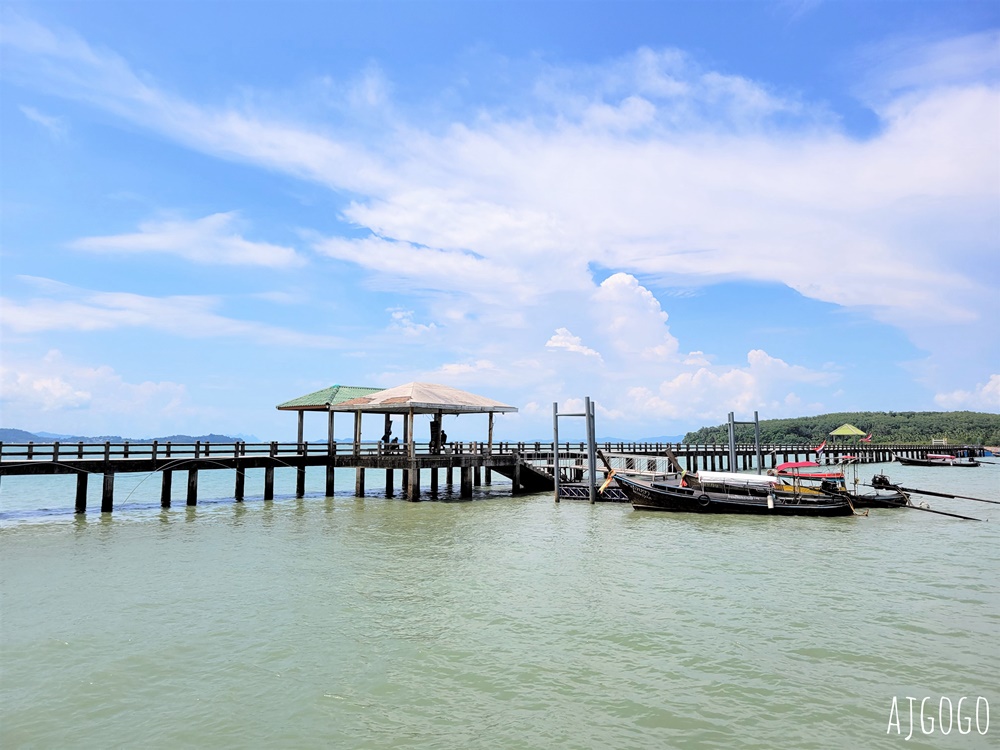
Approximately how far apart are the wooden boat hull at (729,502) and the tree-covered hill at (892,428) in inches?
3693

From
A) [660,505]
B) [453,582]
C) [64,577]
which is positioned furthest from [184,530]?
[660,505]

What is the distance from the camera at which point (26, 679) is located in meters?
9.18

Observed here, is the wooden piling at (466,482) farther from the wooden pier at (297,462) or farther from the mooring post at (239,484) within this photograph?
the mooring post at (239,484)

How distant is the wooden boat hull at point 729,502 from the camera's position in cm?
2762

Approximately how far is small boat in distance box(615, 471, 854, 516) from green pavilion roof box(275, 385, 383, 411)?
15.7m

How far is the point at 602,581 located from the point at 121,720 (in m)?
10.2

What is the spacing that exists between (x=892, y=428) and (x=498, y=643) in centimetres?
14991

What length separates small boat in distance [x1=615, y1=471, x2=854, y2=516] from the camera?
90.8 feet

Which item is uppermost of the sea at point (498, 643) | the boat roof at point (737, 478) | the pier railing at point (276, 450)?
the pier railing at point (276, 450)

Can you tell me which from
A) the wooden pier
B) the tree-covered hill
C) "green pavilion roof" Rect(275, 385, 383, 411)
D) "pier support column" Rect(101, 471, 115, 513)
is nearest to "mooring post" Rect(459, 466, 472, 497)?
the wooden pier

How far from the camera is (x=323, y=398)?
114 feet

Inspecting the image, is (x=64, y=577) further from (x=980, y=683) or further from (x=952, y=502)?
(x=952, y=502)

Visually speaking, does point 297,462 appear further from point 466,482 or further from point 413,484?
point 466,482

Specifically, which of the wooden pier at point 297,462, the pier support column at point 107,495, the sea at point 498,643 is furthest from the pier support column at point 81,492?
the sea at point 498,643
